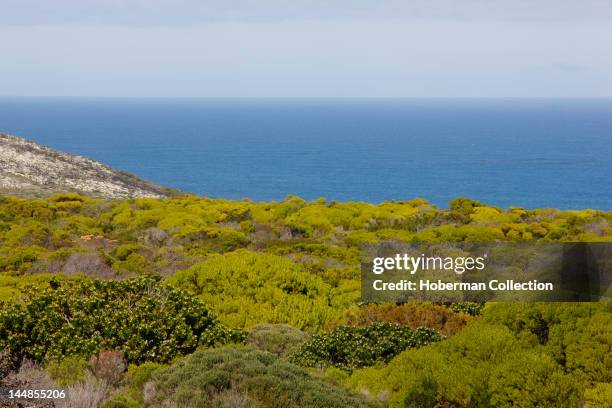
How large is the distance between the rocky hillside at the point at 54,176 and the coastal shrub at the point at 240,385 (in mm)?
35732

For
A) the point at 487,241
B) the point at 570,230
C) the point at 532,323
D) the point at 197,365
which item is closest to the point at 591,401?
the point at 532,323

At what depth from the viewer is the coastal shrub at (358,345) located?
8.84 m

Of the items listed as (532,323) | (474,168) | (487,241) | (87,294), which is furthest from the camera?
(474,168)

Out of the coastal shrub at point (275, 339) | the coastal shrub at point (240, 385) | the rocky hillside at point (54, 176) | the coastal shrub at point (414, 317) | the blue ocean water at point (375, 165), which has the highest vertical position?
the blue ocean water at point (375, 165)

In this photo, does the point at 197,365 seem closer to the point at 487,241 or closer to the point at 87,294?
the point at 87,294

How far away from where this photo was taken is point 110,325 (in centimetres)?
908

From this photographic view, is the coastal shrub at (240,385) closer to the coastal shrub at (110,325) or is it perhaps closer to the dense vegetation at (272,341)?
the dense vegetation at (272,341)

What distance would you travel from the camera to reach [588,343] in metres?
7.11

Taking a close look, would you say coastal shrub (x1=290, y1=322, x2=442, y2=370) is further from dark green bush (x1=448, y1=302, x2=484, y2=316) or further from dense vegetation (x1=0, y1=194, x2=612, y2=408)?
dark green bush (x1=448, y1=302, x2=484, y2=316)

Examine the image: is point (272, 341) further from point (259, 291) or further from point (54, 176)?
point (54, 176)

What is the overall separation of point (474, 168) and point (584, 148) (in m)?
52.2

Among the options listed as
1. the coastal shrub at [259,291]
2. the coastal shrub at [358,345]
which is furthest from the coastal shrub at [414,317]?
the coastal shrub at [259,291]

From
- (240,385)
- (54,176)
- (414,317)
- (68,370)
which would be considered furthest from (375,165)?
(240,385)

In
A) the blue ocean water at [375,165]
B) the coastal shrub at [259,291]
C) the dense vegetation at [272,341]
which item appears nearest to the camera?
the dense vegetation at [272,341]
